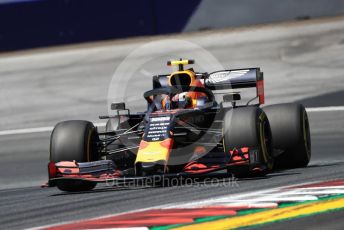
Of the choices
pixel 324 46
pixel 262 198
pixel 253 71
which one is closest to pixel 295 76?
pixel 324 46

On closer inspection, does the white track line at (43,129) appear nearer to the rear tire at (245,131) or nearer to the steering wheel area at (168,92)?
the steering wheel area at (168,92)

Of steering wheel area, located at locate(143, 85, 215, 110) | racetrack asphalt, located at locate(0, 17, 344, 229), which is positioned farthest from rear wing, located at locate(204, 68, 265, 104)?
racetrack asphalt, located at locate(0, 17, 344, 229)

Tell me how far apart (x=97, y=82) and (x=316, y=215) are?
18.7 m

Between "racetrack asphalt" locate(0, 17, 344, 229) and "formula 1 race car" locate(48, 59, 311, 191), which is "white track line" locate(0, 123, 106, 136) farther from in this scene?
"formula 1 race car" locate(48, 59, 311, 191)

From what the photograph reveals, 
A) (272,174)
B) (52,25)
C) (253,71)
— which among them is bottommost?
(272,174)

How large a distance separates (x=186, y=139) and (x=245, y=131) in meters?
0.84

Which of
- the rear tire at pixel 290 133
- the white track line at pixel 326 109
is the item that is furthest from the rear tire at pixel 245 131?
the white track line at pixel 326 109

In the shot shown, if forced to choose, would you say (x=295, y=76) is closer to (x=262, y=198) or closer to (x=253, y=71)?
(x=253, y=71)

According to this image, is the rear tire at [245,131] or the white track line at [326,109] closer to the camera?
the rear tire at [245,131]

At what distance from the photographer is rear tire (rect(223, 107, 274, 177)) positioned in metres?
11.1

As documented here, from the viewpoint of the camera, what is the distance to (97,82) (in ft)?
85.3

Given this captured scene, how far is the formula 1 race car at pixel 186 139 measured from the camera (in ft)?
35.8

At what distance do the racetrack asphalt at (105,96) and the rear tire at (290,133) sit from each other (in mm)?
304

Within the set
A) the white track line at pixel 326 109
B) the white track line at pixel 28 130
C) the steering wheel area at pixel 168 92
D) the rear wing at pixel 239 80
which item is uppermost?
the rear wing at pixel 239 80
